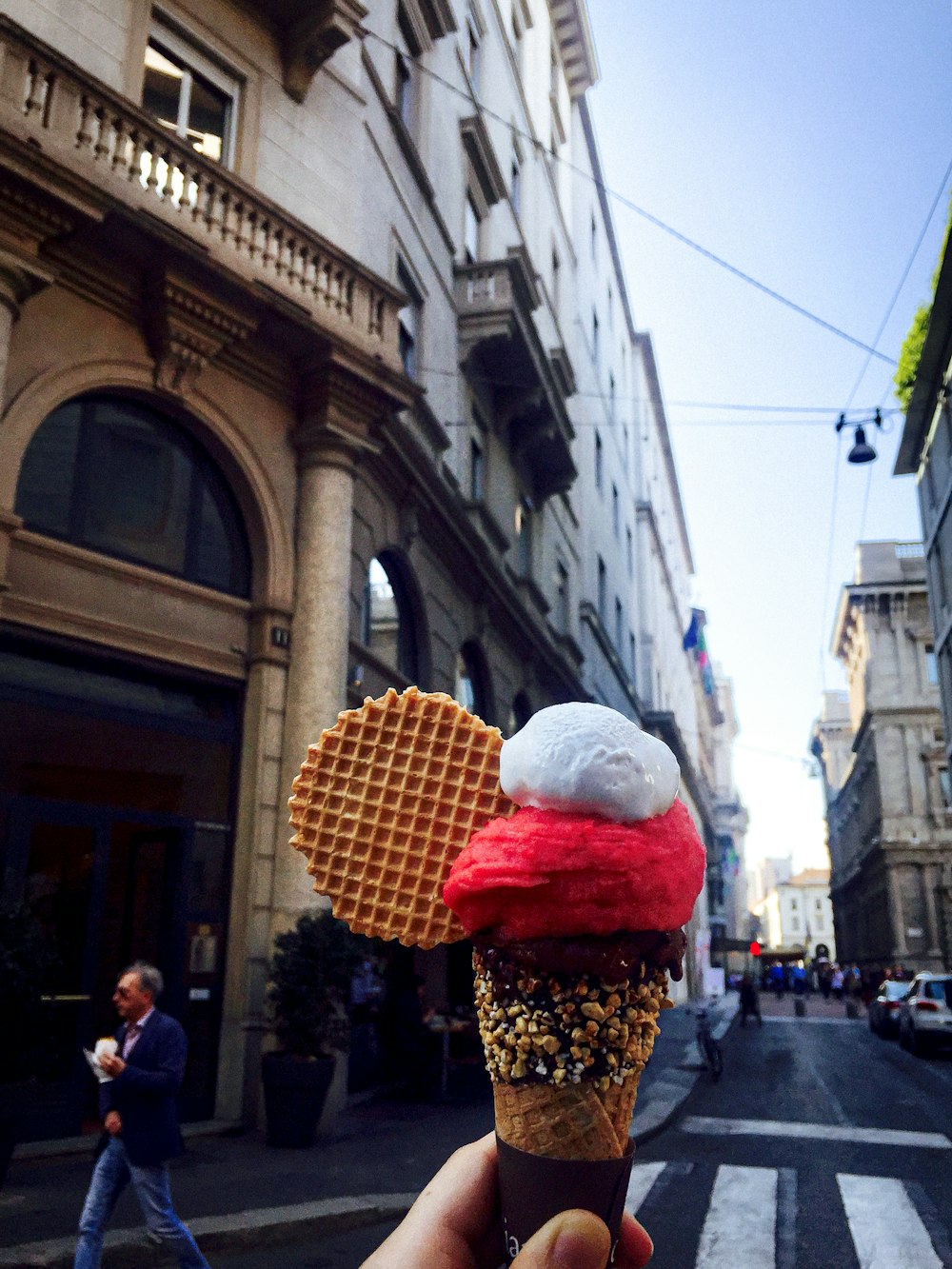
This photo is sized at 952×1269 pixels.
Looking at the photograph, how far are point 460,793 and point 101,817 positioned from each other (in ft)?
28.3

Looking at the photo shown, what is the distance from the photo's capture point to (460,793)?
8.44 ft

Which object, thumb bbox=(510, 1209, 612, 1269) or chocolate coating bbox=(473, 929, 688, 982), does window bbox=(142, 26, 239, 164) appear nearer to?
chocolate coating bbox=(473, 929, 688, 982)

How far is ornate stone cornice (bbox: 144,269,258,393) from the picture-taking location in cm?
1059

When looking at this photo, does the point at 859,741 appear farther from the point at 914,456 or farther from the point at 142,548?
the point at 142,548

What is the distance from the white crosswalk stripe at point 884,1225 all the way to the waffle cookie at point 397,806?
19.1 feet

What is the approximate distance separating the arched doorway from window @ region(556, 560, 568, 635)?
16.0 meters

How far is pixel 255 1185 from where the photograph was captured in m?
8.09

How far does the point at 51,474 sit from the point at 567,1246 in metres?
9.80

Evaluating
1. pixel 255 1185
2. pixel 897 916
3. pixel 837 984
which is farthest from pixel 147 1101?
pixel 837 984

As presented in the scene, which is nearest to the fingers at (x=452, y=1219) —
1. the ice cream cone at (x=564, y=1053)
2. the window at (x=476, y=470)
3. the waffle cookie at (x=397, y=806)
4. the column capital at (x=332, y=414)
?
the ice cream cone at (x=564, y=1053)

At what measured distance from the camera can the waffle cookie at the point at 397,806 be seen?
8.28 feet

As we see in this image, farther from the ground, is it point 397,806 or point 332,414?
point 332,414

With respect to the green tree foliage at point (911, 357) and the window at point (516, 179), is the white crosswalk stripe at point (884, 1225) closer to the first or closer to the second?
the window at point (516, 179)

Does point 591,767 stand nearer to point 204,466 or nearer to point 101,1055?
point 101,1055
